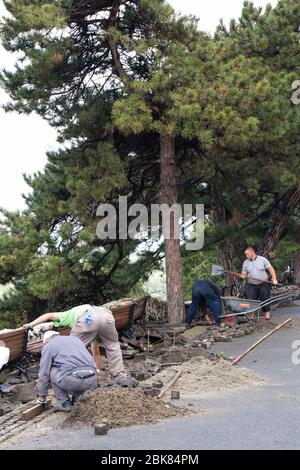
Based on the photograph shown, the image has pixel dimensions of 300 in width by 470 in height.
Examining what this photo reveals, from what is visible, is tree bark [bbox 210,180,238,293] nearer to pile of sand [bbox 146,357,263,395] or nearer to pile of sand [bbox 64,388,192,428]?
pile of sand [bbox 146,357,263,395]

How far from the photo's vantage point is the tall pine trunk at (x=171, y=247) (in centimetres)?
1675

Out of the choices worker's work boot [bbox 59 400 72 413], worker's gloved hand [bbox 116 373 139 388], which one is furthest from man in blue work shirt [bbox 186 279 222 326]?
worker's work boot [bbox 59 400 72 413]

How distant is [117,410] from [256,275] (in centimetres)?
962

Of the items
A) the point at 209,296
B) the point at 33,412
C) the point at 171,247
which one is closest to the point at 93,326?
the point at 33,412

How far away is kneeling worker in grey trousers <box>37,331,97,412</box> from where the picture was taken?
7336 mm

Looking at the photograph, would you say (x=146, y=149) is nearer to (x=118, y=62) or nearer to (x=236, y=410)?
(x=118, y=62)

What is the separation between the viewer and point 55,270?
15594mm

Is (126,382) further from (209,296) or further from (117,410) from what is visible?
(209,296)

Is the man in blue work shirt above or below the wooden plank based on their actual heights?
above

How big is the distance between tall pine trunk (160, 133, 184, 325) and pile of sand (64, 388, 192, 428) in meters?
9.47

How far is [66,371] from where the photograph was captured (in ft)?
24.0

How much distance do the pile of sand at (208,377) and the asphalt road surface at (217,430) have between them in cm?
33

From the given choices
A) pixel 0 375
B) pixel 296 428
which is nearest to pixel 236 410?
pixel 296 428

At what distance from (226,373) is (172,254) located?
25.6 feet
